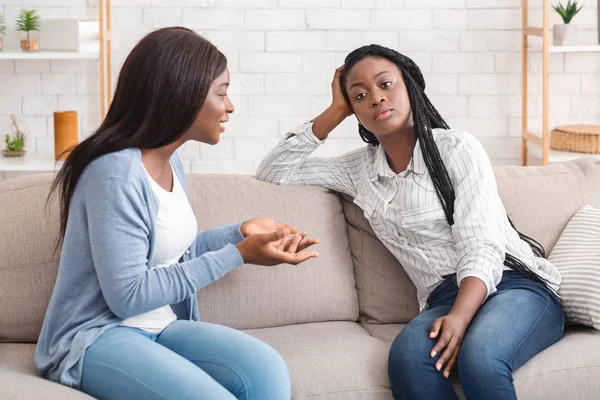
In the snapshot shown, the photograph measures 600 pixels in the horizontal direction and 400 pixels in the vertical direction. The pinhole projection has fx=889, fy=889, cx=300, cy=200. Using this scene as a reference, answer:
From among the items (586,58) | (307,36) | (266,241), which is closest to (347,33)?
(307,36)

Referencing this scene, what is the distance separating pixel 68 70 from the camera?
3.62m

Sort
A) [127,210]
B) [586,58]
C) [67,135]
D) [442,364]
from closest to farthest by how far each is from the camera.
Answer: [127,210] < [442,364] < [67,135] < [586,58]

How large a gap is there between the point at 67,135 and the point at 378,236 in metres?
1.59

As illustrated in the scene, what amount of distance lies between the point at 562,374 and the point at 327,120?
2.94 ft

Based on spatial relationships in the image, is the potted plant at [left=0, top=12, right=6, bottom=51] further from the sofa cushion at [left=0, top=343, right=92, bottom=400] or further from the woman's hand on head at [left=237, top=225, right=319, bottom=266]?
the woman's hand on head at [left=237, top=225, right=319, bottom=266]

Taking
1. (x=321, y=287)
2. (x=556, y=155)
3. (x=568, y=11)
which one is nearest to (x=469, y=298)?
(x=321, y=287)

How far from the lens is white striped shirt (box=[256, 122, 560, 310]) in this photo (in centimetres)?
209

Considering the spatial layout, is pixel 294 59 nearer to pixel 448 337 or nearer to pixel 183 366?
pixel 448 337

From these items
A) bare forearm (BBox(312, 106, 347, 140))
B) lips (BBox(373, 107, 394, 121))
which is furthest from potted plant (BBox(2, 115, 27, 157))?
lips (BBox(373, 107, 394, 121))

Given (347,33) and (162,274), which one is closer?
(162,274)

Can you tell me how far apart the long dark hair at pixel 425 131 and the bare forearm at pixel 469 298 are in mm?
173

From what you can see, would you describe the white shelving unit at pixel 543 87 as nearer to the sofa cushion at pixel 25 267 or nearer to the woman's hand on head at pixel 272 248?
the woman's hand on head at pixel 272 248

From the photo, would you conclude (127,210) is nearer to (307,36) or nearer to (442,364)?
(442,364)

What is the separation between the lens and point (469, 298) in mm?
2012
